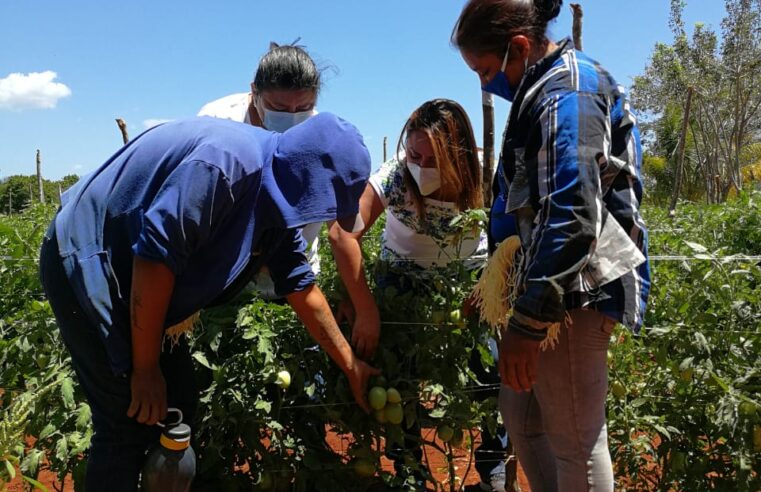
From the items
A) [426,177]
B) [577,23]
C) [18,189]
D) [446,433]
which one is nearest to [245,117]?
[426,177]

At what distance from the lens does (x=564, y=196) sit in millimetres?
1473

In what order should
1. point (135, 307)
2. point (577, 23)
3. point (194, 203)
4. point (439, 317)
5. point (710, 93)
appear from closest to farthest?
point (194, 203) → point (135, 307) → point (439, 317) → point (577, 23) → point (710, 93)

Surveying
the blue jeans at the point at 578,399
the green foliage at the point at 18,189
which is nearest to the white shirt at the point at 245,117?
the blue jeans at the point at 578,399

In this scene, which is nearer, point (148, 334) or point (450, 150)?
point (148, 334)

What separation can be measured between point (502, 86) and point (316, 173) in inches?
Answer: 24.8

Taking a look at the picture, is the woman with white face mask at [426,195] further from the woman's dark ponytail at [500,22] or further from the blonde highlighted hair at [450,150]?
the woman's dark ponytail at [500,22]

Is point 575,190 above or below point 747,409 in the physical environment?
above

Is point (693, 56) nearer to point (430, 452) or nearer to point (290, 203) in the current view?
point (430, 452)

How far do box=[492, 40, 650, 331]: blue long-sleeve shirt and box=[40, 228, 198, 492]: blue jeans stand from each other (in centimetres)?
105

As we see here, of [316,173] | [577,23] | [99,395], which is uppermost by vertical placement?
[577,23]

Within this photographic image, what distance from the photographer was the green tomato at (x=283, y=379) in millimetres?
2078

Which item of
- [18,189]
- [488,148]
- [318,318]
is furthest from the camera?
[18,189]

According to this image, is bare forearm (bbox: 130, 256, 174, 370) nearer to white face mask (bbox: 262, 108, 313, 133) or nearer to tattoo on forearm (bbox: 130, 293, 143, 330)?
tattoo on forearm (bbox: 130, 293, 143, 330)

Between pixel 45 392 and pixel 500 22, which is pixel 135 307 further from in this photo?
pixel 500 22
